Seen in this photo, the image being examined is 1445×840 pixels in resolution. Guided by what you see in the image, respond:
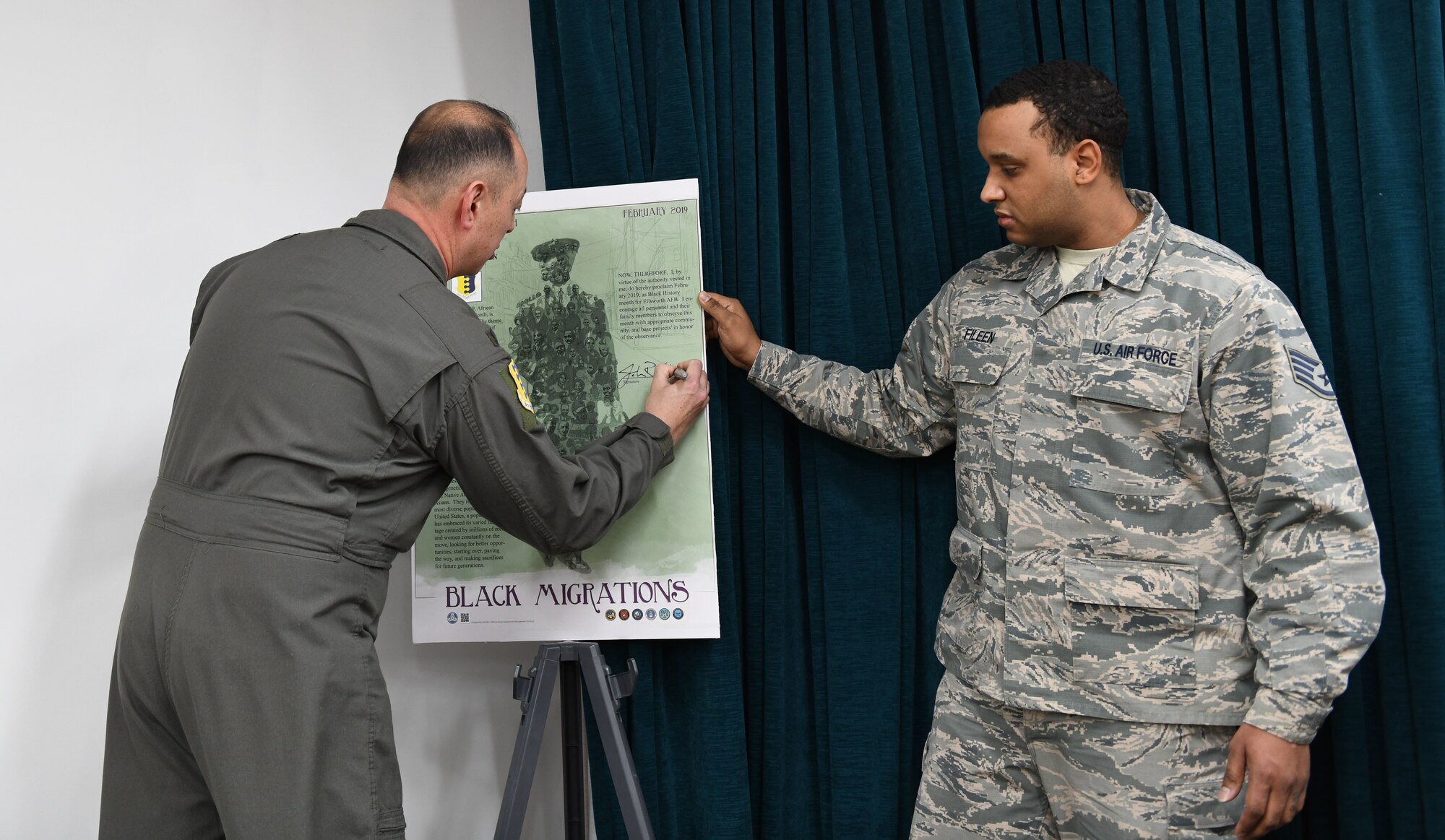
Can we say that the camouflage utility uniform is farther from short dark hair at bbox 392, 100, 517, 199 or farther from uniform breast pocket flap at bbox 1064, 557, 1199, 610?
short dark hair at bbox 392, 100, 517, 199

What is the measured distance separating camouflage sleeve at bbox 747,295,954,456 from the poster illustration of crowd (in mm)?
200

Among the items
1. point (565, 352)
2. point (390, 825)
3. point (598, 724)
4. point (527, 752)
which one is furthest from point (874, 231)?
point (390, 825)

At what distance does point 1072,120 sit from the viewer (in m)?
1.84

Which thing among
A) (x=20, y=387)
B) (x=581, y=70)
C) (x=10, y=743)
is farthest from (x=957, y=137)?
(x=10, y=743)

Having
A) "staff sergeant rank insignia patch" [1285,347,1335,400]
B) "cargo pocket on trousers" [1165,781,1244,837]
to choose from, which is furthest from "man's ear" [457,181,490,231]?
"cargo pocket on trousers" [1165,781,1244,837]

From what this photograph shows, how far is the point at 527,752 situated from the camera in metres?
2.06

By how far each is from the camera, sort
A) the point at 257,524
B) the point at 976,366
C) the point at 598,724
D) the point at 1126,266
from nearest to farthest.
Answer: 1. the point at 257,524
2. the point at 1126,266
3. the point at 976,366
4. the point at 598,724

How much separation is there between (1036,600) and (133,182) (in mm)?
2099

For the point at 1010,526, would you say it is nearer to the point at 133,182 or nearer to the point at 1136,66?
the point at 1136,66

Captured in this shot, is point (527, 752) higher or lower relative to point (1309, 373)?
lower

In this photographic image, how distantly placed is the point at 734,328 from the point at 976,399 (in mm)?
574

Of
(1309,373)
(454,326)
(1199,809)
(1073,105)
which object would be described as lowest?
(1199,809)

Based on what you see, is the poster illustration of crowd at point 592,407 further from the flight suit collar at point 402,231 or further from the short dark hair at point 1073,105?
the short dark hair at point 1073,105

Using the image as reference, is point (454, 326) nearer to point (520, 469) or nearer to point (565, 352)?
point (520, 469)
